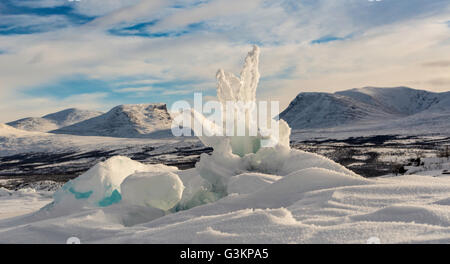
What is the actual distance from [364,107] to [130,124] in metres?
83.1

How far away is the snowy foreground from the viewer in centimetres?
326

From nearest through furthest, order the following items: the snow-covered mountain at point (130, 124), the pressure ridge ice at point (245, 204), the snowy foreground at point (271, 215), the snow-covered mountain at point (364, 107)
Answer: the snowy foreground at point (271, 215) < the pressure ridge ice at point (245, 204) < the snow-covered mountain at point (364, 107) < the snow-covered mountain at point (130, 124)

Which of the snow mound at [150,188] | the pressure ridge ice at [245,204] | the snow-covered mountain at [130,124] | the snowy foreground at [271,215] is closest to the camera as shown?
the snowy foreground at [271,215]

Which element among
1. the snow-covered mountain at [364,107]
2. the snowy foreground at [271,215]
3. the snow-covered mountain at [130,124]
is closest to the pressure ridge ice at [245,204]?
the snowy foreground at [271,215]

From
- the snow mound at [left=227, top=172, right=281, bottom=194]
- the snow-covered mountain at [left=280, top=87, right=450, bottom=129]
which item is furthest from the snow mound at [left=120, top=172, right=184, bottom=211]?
the snow-covered mountain at [left=280, top=87, right=450, bottom=129]

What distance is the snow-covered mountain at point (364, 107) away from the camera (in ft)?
344

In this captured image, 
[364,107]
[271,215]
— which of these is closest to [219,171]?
[271,215]

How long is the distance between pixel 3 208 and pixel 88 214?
7.27 meters

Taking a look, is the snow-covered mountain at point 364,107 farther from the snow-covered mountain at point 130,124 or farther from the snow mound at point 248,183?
the snow mound at point 248,183

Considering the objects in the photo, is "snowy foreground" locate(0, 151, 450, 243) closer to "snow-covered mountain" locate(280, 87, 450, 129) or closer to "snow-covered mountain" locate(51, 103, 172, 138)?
"snow-covered mountain" locate(280, 87, 450, 129)

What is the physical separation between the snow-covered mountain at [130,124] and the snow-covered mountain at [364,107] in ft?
149

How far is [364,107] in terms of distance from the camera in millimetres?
124000

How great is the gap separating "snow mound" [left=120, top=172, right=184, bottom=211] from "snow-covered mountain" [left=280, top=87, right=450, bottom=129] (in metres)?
81.4

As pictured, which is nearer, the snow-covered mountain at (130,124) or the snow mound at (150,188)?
the snow mound at (150,188)
